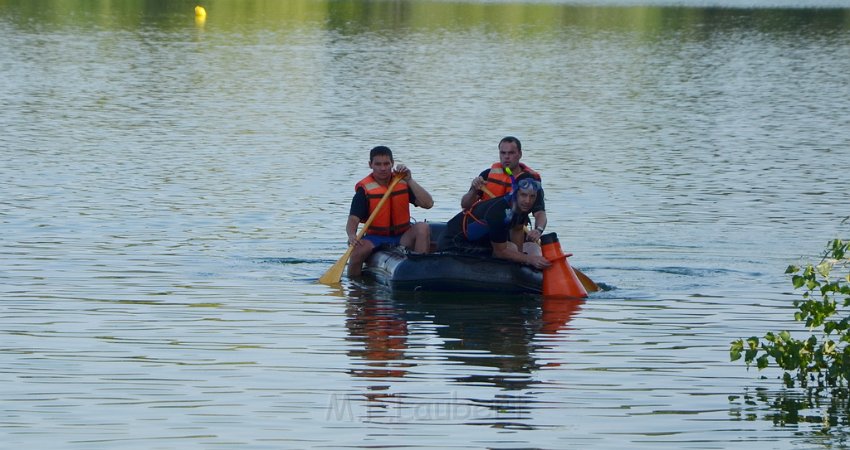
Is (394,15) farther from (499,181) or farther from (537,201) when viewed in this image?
(537,201)

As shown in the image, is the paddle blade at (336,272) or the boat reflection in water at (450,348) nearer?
the boat reflection in water at (450,348)

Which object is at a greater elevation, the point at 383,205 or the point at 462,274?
the point at 383,205

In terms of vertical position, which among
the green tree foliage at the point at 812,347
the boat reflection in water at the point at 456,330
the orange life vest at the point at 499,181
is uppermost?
the orange life vest at the point at 499,181

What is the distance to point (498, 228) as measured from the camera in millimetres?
13383

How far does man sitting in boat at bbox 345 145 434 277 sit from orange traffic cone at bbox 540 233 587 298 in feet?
4.40

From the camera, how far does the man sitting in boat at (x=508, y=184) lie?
542 inches

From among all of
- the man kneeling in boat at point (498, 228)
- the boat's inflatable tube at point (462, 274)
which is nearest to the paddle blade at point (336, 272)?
the boat's inflatable tube at point (462, 274)

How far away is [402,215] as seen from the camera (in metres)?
14.6

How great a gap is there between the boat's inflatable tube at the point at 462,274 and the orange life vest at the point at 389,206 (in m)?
0.85

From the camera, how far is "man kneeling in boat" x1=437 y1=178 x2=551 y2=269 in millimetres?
13094

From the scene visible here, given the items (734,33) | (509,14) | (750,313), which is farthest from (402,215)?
(509,14)

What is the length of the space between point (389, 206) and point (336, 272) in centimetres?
74

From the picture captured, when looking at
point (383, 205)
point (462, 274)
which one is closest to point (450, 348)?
point (462, 274)

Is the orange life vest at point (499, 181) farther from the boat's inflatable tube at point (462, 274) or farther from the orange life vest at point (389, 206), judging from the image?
the boat's inflatable tube at point (462, 274)
